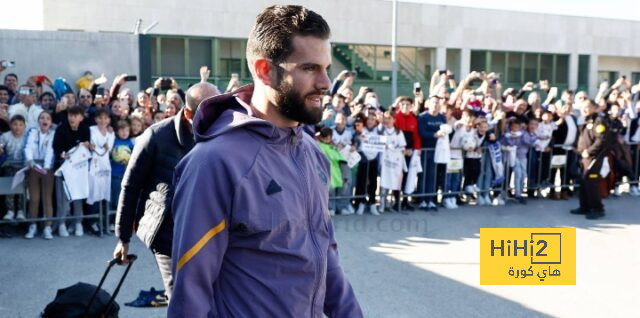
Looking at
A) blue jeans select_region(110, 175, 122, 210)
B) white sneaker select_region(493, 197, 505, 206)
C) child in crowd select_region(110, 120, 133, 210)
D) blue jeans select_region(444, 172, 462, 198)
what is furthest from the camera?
white sneaker select_region(493, 197, 505, 206)

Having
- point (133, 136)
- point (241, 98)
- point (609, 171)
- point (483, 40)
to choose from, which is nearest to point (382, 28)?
point (483, 40)

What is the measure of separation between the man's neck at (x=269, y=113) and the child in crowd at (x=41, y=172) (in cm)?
688

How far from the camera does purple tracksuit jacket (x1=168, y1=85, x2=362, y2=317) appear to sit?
77.6 inches

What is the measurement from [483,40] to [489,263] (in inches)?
1148

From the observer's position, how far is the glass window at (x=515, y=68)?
36.1m

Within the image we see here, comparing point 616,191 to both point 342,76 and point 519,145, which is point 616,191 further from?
point 342,76

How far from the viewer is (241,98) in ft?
7.55

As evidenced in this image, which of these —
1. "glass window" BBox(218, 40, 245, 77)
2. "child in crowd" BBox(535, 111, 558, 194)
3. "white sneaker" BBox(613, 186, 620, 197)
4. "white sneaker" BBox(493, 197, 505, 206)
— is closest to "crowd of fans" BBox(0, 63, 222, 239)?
"white sneaker" BBox(493, 197, 505, 206)

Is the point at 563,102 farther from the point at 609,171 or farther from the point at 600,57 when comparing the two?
the point at 600,57

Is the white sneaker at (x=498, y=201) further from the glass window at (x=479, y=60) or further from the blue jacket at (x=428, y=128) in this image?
the glass window at (x=479, y=60)

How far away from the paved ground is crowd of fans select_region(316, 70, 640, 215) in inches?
32.0

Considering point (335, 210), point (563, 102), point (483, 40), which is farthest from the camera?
point (483, 40)
